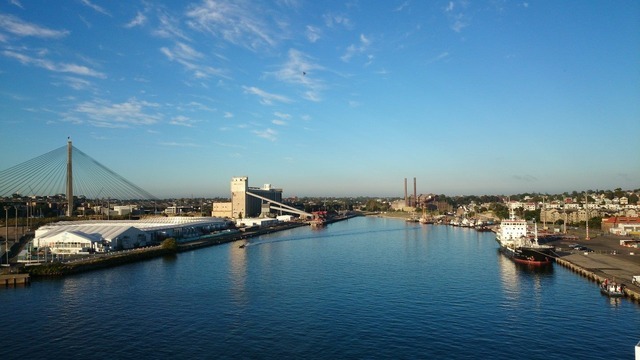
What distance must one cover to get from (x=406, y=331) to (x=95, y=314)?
5.91m

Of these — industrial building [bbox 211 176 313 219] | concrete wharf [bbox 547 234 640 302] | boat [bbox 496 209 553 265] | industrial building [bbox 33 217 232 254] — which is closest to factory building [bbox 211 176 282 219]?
industrial building [bbox 211 176 313 219]

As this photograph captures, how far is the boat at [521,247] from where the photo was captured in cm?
1641

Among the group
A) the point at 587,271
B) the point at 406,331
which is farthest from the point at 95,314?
the point at 587,271

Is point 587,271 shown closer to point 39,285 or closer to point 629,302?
point 629,302

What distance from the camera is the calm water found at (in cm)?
723

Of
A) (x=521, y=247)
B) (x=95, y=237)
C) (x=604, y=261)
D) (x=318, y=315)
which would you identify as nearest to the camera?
(x=318, y=315)

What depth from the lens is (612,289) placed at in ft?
34.8

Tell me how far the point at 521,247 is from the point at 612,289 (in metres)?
6.69

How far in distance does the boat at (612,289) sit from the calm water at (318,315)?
387 millimetres

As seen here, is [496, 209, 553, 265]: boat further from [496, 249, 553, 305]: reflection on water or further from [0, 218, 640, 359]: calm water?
[0, 218, 640, 359]: calm water

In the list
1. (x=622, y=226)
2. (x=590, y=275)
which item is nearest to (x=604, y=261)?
(x=590, y=275)

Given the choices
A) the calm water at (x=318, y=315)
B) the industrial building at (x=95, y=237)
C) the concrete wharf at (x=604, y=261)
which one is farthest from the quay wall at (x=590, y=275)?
the industrial building at (x=95, y=237)

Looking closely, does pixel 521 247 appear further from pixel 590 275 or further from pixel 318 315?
pixel 318 315

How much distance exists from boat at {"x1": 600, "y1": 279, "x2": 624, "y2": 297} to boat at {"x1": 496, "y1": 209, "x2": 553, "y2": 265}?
17.5 feet
